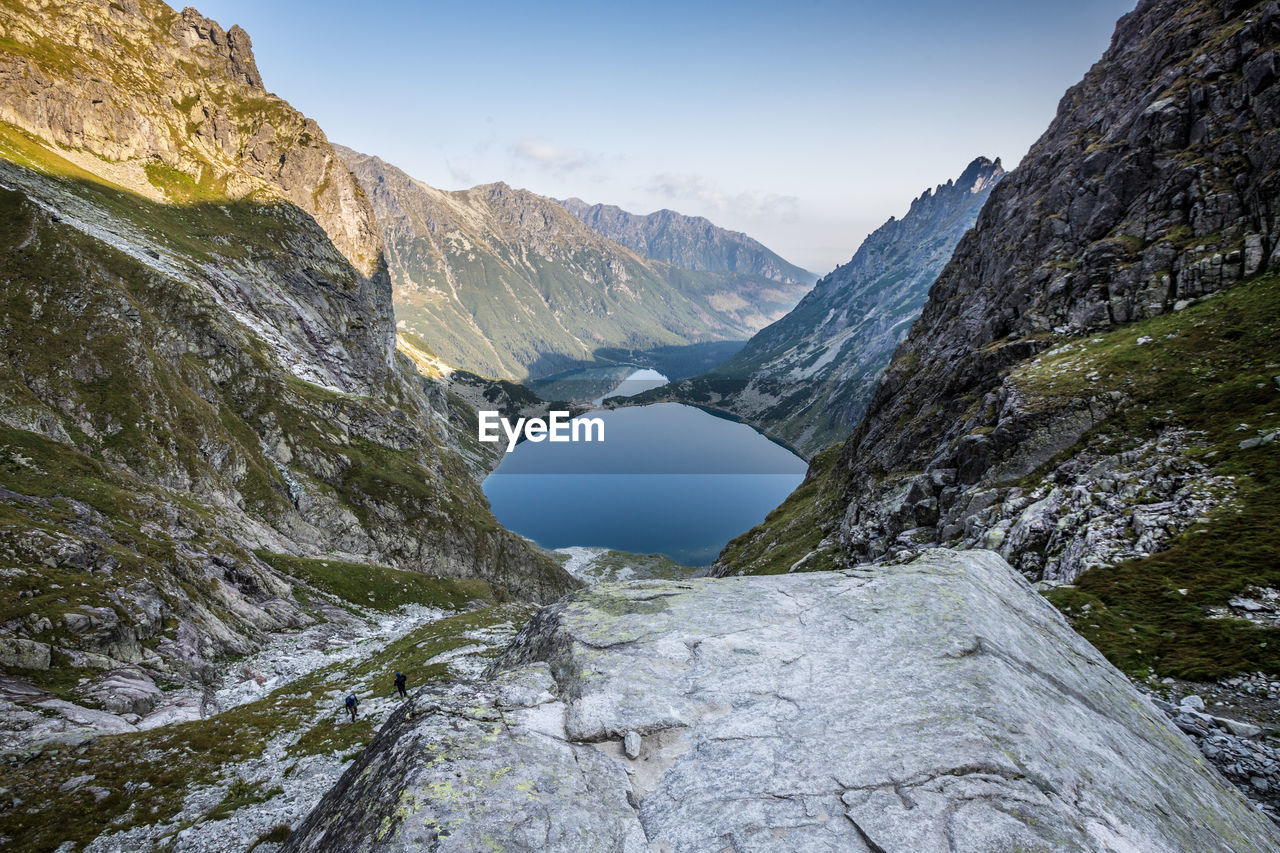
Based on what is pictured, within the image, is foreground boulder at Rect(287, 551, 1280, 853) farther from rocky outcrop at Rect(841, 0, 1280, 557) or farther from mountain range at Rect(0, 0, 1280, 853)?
rocky outcrop at Rect(841, 0, 1280, 557)

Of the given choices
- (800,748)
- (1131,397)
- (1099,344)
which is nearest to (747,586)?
(800,748)

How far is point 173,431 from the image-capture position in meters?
60.2

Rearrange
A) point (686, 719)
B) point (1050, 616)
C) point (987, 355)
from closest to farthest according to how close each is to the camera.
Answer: point (686, 719) < point (1050, 616) < point (987, 355)

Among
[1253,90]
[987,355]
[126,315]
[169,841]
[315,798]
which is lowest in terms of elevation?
[315,798]

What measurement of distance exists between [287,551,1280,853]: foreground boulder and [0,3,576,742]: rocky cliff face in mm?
31496

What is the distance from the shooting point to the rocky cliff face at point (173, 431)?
34.2 m

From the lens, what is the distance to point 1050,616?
52.5 feet

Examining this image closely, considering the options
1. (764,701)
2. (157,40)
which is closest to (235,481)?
(764,701)

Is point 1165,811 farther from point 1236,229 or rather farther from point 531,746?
point 1236,229

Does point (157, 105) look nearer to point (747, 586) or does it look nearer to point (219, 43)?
point (219, 43)

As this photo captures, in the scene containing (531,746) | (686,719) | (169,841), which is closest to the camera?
(531,746)

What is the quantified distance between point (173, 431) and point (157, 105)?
158832mm

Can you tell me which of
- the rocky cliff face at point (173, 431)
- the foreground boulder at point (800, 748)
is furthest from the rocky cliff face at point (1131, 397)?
the rocky cliff face at point (173, 431)

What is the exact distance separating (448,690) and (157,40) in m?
262
